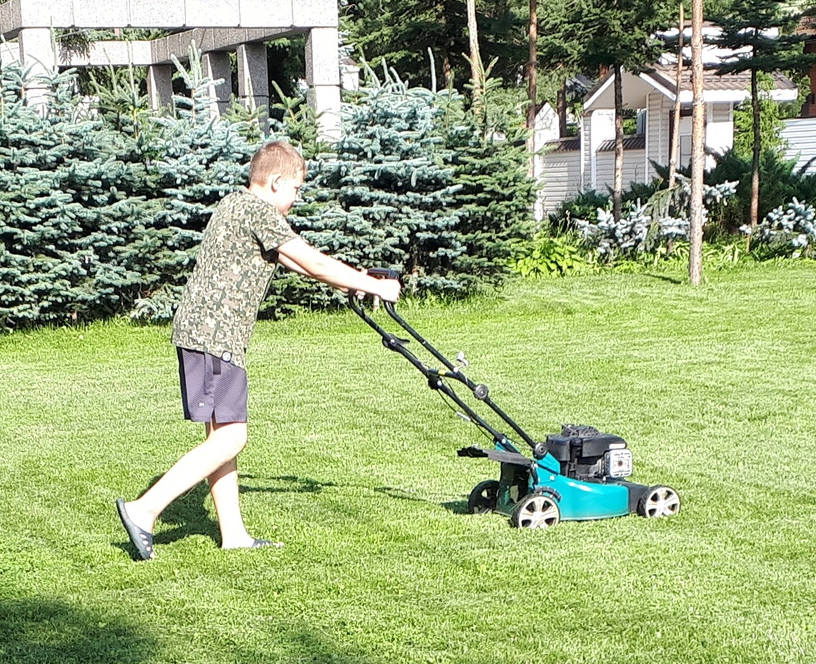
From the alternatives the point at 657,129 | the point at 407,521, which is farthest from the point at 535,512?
the point at 657,129

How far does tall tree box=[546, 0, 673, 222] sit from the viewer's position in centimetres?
2105

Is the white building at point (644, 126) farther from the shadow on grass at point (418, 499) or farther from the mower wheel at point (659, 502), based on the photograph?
the mower wheel at point (659, 502)

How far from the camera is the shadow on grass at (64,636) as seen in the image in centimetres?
437

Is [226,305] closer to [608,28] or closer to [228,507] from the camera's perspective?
[228,507]

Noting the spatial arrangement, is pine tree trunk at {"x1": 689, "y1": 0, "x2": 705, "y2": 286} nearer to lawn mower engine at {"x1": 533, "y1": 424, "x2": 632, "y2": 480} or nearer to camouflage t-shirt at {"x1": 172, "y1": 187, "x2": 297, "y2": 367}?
lawn mower engine at {"x1": 533, "y1": 424, "x2": 632, "y2": 480}

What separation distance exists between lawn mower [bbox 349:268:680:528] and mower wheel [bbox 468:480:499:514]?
0.08 metres

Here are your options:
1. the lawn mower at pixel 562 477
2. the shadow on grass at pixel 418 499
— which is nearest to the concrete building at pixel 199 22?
the shadow on grass at pixel 418 499

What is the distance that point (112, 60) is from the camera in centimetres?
2364

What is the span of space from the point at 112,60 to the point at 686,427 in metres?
17.8

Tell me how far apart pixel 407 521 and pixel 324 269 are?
1.43m

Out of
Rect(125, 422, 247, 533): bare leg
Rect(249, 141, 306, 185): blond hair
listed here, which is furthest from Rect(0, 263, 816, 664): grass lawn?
Rect(249, 141, 306, 185): blond hair

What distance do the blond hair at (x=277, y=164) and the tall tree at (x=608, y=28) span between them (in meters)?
16.0

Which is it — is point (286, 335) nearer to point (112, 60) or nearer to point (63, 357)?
point (63, 357)

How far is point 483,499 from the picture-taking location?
6371 mm
